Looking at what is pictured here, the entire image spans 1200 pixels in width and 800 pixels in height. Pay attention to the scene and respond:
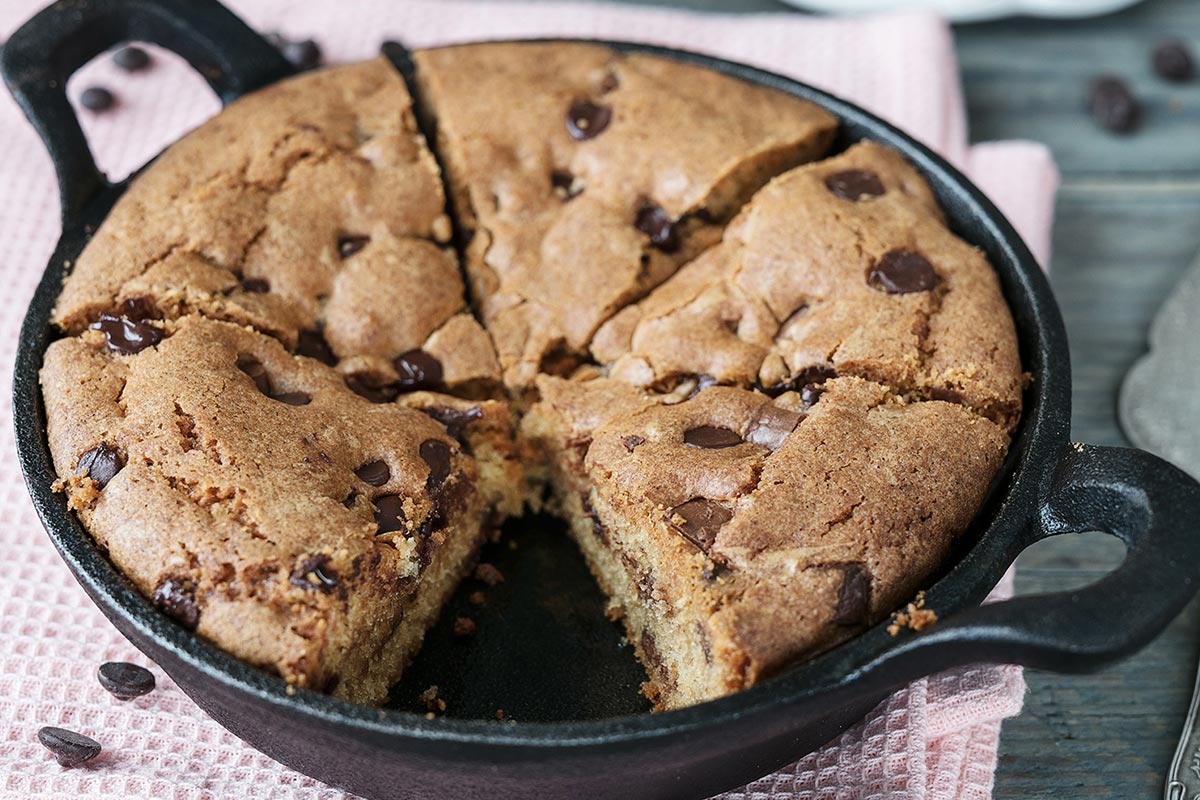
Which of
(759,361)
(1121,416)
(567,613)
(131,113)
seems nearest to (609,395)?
(759,361)

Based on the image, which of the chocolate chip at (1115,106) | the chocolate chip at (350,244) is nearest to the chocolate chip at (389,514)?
the chocolate chip at (350,244)

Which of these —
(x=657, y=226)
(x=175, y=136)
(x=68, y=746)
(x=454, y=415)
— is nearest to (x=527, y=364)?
(x=454, y=415)

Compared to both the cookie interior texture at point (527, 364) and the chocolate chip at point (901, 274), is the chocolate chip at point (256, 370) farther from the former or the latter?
the chocolate chip at point (901, 274)

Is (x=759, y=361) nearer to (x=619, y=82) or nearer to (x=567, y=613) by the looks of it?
(x=567, y=613)

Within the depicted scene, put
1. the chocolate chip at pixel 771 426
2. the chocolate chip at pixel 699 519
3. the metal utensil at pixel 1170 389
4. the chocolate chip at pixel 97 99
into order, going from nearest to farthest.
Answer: the chocolate chip at pixel 699 519, the chocolate chip at pixel 771 426, the metal utensil at pixel 1170 389, the chocolate chip at pixel 97 99

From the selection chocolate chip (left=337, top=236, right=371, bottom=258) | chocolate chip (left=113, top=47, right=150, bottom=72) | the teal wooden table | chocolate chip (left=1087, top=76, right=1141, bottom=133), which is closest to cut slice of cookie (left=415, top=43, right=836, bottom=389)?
chocolate chip (left=337, top=236, right=371, bottom=258)

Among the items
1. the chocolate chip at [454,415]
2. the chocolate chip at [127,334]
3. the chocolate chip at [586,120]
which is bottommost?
the chocolate chip at [454,415]
